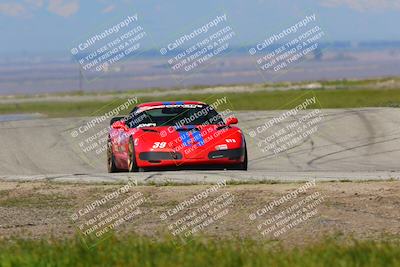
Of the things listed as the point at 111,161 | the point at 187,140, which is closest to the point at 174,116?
the point at 187,140

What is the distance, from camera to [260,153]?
2786 cm

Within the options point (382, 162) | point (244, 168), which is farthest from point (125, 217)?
point (382, 162)

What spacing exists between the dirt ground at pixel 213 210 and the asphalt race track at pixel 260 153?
1.36 m

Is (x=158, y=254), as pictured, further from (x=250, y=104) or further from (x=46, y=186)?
(x=250, y=104)

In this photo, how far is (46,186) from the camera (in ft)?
61.1

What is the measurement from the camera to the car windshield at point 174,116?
2206 cm

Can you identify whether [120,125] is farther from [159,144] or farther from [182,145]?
[182,145]

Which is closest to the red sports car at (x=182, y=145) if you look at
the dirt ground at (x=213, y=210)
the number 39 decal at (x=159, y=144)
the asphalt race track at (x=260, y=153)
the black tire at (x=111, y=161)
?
the number 39 decal at (x=159, y=144)

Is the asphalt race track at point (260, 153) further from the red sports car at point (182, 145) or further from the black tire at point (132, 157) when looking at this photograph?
the red sports car at point (182, 145)

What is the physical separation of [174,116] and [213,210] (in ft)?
24.3

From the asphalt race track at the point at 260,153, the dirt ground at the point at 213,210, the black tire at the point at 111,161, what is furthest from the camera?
the black tire at the point at 111,161

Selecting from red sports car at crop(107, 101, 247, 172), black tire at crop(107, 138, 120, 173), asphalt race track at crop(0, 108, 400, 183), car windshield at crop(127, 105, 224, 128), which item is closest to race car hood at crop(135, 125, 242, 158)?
red sports car at crop(107, 101, 247, 172)

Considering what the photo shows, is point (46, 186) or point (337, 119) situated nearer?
point (46, 186)

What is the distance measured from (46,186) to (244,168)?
14.6 feet
